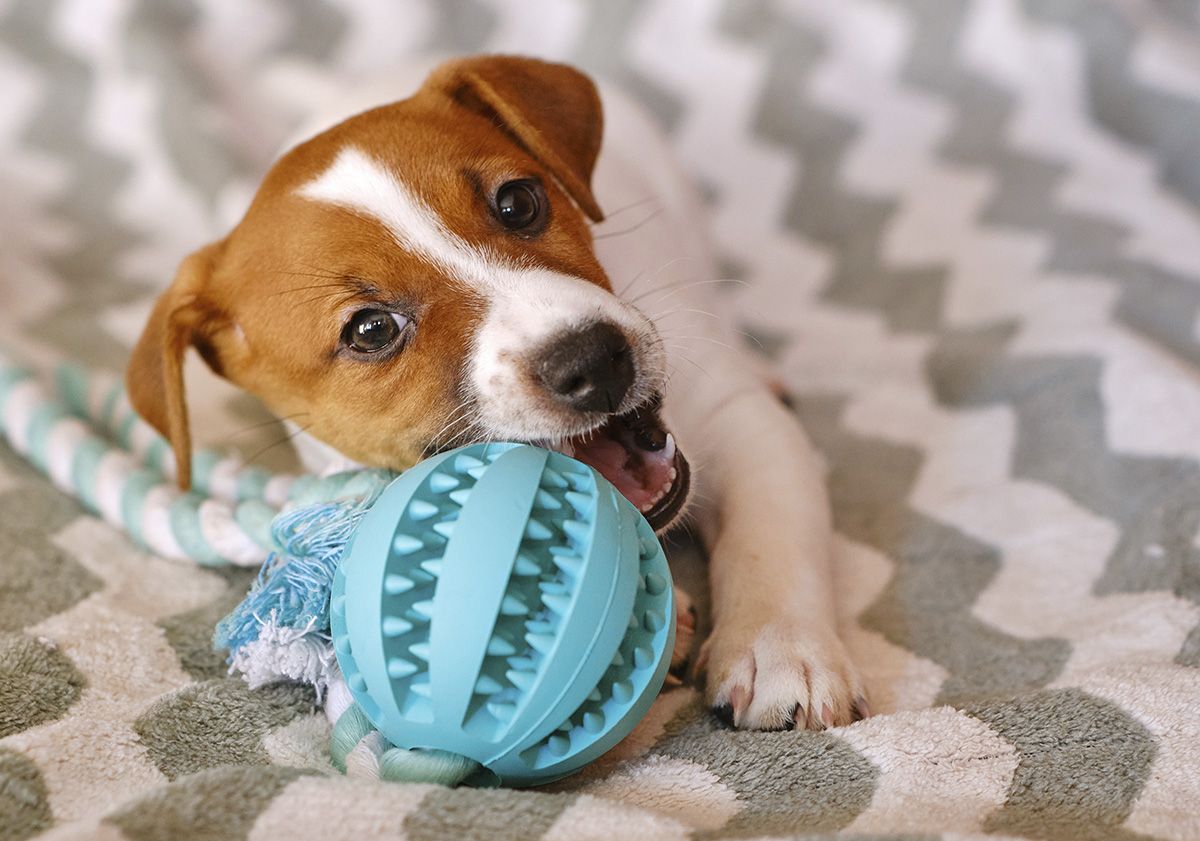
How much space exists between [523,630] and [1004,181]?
3.02 m

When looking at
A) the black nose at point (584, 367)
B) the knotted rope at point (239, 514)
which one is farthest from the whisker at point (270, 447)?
the black nose at point (584, 367)

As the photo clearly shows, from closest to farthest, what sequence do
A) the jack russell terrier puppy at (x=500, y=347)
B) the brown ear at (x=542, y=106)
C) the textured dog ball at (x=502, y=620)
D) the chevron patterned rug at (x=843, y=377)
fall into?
the textured dog ball at (x=502, y=620)
the chevron patterned rug at (x=843, y=377)
the jack russell terrier puppy at (x=500, y=347)
the brown ear at (x=542, y=106)

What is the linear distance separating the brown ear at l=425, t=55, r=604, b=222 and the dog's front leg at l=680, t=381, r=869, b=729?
0.57m

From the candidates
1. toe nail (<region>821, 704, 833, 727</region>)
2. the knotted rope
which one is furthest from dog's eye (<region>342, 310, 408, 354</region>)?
toe nail (<region>821, 704, 833, 727</region>)

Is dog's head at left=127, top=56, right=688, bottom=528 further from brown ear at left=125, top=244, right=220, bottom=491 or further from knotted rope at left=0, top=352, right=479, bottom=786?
knotted rope at left=0, top=352, right=479, bottom=786

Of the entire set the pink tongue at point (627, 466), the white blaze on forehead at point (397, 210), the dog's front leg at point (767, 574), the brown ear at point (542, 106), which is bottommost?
the dog's front leg at point (767, 574)

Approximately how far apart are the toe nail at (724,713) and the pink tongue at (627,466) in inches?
14.8

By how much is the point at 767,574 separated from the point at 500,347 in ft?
2.07

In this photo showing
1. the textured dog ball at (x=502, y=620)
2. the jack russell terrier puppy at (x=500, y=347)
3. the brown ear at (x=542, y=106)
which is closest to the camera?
the textured dog ball at (x=502, y=620)

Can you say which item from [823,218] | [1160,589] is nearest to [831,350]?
[823,218]

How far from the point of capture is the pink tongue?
2.01 m

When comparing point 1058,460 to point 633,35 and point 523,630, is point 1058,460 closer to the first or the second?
point 523,630

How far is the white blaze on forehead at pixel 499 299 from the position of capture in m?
1.87

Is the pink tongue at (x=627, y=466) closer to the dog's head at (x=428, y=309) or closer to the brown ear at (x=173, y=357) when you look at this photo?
the dog's head at (x=428, y=309)
